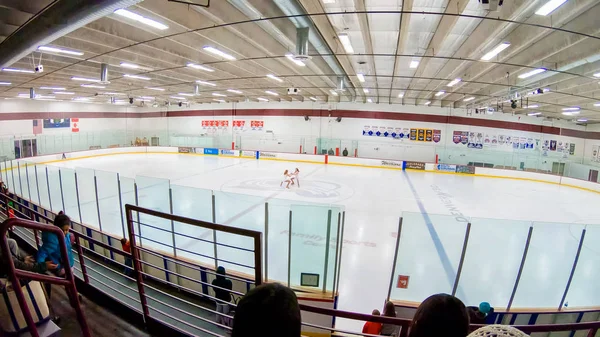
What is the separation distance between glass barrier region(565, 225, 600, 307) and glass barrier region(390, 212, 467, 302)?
74.0 inches

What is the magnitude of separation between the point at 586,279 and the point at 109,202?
9712 millimetres

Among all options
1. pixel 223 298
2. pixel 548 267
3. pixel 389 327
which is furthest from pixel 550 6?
pixel 223 298

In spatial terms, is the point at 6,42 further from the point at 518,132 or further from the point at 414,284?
the point at 518,132

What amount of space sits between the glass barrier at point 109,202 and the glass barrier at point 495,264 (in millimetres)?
7329

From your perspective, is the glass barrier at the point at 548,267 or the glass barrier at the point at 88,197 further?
the glass barrier at the point at 88,197

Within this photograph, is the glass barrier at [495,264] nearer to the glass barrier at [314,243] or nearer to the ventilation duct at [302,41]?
the glass barrier at [314,243]

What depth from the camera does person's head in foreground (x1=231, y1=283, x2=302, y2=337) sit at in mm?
846

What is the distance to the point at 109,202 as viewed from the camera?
22.1 feet

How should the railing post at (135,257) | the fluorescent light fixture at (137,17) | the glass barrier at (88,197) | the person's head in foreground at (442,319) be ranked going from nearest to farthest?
1. the person's head in foreground at (442,319)
2. the railing post at (135,257)
3. the fluorescent light fixture at (137,17)
4. the glass barrier at (88,197)

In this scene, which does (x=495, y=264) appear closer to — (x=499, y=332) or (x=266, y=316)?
(x=499, y=332)

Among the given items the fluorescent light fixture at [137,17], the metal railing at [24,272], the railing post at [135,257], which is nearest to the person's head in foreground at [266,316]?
the metal railing at [24,272]

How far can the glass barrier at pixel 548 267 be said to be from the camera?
442 cm

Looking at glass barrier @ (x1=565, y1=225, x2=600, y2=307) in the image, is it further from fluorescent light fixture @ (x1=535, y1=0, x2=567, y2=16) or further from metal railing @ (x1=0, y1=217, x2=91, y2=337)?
metal railing @ (x1=0, y1=217, x2=91, y2=337)

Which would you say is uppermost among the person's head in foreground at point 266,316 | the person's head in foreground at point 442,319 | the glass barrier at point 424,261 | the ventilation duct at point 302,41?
the ventilation duct at point 302,41
